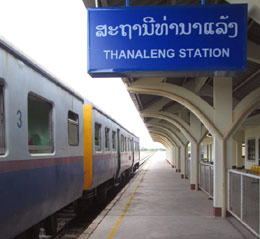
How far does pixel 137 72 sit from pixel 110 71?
399 millimetres

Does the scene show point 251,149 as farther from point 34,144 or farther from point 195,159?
point 34,144

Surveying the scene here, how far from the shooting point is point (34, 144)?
15.4ft

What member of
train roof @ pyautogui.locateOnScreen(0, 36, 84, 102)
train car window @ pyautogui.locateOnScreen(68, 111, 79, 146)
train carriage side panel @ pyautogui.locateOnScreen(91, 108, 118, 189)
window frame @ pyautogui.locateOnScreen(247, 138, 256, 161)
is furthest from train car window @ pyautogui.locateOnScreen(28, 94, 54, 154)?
window frame @ pyautogui.locateOnScreen(247, 138, 256, 161)

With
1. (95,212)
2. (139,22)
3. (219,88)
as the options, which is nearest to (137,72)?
(139,22)

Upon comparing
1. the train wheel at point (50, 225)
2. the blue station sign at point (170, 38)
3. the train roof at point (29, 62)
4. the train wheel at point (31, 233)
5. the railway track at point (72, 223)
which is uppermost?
the blue station sign at point (170, 38)

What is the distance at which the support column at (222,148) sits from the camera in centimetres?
769

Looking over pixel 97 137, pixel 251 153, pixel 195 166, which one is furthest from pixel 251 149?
pixel 97 137

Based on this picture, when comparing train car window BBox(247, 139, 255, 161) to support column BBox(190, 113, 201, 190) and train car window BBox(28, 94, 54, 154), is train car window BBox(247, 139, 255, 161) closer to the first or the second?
support column BBox(190, 113, 201, 190)

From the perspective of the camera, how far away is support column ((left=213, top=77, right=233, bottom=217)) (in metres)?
7.69

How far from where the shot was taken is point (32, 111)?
15.7ft

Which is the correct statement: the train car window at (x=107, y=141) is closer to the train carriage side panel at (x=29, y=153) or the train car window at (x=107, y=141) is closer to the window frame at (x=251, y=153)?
the train carriage side panel at (x=29, y=153)

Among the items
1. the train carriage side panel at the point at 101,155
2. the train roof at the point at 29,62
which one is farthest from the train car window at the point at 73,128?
the train carriage side panel at the point at 101,155

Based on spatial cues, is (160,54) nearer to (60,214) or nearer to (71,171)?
(71,171)

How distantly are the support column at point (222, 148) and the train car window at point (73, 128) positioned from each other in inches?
122
